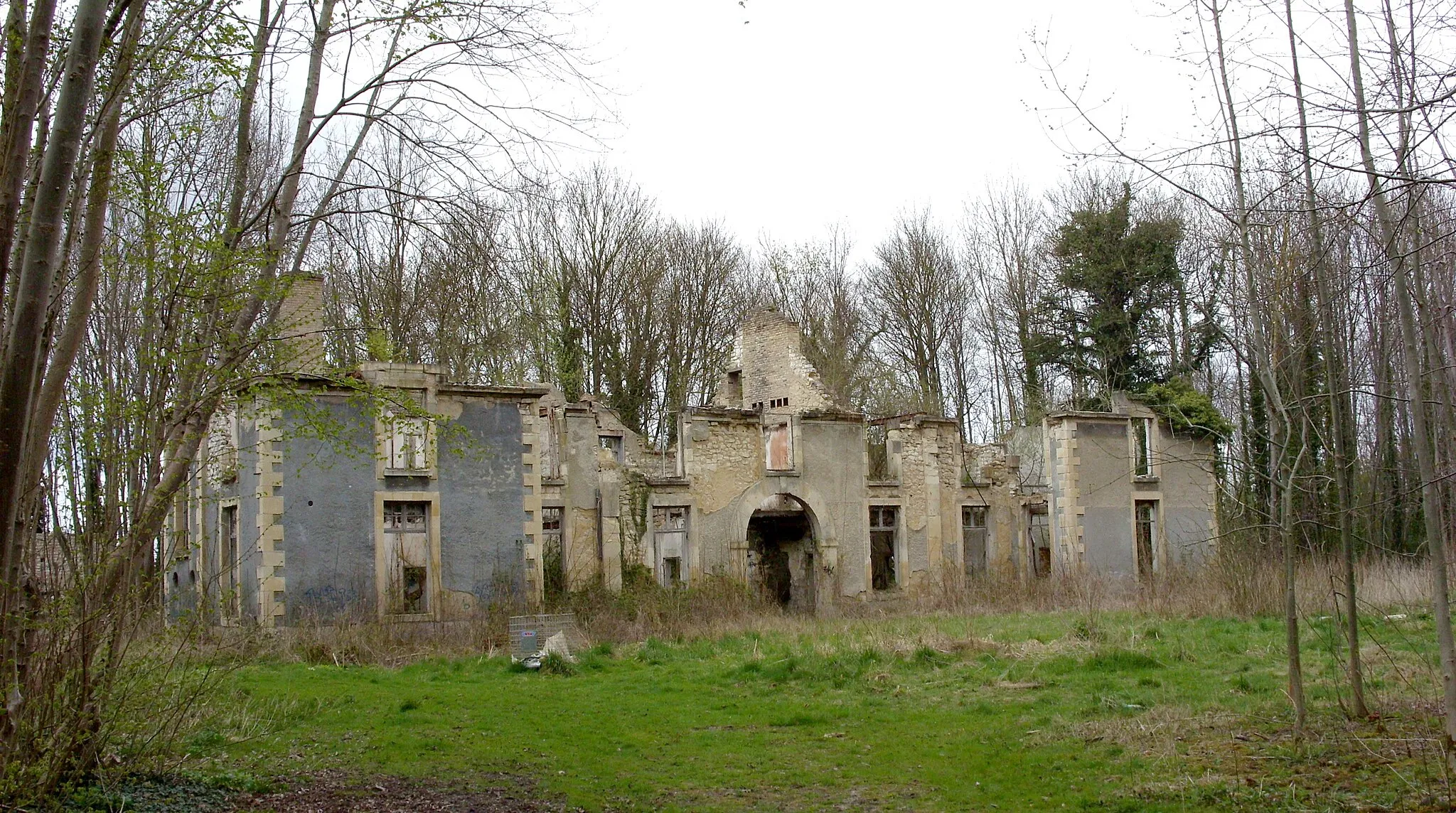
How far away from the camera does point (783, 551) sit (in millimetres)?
25000

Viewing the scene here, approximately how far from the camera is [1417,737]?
687 centimetres

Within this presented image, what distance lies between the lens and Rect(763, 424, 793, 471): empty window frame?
22953mm

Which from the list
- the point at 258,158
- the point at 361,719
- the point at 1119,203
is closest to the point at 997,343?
the point at 1119,203

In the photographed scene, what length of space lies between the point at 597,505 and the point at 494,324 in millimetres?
6125

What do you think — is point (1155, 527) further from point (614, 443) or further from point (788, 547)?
point (614, 443)

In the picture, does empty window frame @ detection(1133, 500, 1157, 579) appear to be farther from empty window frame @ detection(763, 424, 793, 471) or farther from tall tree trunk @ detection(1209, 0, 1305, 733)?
tall tree trunk @ detection(1209, 0, 1305, 733)

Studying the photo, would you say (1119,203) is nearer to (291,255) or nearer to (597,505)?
(597,505)

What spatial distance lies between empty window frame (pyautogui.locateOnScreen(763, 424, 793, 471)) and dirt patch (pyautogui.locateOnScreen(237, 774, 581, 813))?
49.9ft

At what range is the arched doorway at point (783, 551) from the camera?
77.6 ft

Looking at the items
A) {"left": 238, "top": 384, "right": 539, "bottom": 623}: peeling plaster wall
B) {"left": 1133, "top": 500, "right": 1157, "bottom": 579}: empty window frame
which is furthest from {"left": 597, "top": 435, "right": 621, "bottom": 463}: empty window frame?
{"left": 1133, "top": 500, "right": 1157, "bottom": 579}: empty window frame

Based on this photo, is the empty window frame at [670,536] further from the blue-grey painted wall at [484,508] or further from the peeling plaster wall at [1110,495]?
the peeling plaster wall at [1110,495]

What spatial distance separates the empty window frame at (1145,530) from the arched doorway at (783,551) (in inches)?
282

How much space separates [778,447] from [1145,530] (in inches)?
341

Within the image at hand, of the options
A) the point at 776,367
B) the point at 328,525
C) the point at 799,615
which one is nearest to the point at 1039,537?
the point at 776,367
